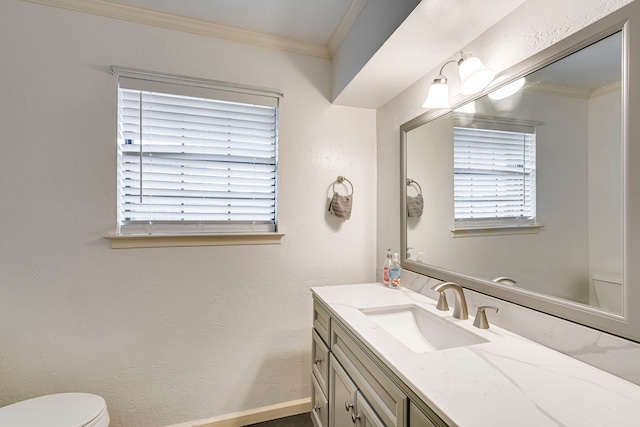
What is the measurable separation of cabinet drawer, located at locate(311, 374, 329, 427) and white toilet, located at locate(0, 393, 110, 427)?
965mm

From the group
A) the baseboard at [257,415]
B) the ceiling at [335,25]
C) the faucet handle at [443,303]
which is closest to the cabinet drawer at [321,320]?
the faucet handle at [443,303]

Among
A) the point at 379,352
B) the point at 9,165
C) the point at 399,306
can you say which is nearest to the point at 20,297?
the point at 9,165

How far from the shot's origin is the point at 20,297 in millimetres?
1467

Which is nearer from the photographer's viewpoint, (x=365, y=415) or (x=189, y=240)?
(x=365, y=415)

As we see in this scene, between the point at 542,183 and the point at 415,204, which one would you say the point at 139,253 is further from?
the point at 542,183

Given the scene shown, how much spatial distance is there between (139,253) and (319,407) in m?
1.27

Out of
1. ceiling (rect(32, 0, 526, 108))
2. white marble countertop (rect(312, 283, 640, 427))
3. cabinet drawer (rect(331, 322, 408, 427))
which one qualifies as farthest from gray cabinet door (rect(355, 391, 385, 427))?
ceiling (rect(32, 0, 526, 108))

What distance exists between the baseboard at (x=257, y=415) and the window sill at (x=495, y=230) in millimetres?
1487

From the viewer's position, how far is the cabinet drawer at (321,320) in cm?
142

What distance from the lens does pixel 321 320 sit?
152cm

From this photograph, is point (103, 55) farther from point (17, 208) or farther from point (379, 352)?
point (379, 352)

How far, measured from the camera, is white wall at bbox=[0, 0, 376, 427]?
1468 mm

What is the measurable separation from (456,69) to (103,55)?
71.1 inches

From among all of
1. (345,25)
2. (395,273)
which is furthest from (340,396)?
(345,25)
